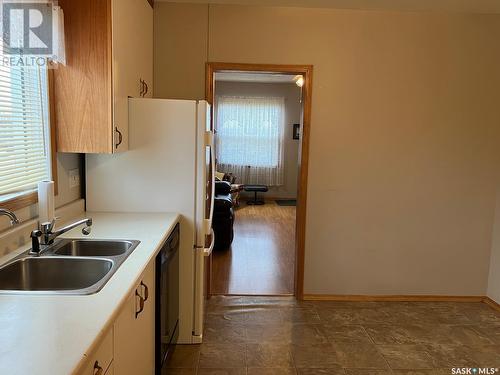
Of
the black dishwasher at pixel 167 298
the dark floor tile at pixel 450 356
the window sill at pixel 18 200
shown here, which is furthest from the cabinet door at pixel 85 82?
the dark floor tile at pixel 450 356

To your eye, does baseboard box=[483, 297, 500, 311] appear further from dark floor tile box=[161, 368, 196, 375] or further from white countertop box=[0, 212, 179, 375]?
white countertop box=[0, 212, 179, 375]

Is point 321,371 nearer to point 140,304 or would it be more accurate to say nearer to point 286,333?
point 286,333

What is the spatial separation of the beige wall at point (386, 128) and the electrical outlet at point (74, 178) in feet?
3.70

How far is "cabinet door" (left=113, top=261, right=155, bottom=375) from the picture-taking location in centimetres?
148

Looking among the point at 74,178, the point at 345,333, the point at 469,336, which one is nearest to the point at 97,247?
the point at 74,178

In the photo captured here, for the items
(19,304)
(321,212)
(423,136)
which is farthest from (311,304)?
(19,304)

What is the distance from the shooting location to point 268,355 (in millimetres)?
2730

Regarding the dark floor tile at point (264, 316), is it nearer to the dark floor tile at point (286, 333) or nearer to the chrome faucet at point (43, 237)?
the dark floor tile at point (286, 333)

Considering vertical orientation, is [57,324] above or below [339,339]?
above

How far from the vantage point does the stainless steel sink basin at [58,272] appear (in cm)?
177

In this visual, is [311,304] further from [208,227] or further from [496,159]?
[496,159]

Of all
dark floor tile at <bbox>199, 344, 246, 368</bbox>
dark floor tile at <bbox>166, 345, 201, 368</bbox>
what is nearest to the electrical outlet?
dark floor tile at <bbox>166, 345, 201, 368</bbox>

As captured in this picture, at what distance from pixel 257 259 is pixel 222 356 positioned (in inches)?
83.3

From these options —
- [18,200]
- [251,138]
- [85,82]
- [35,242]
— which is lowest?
[35,242]
